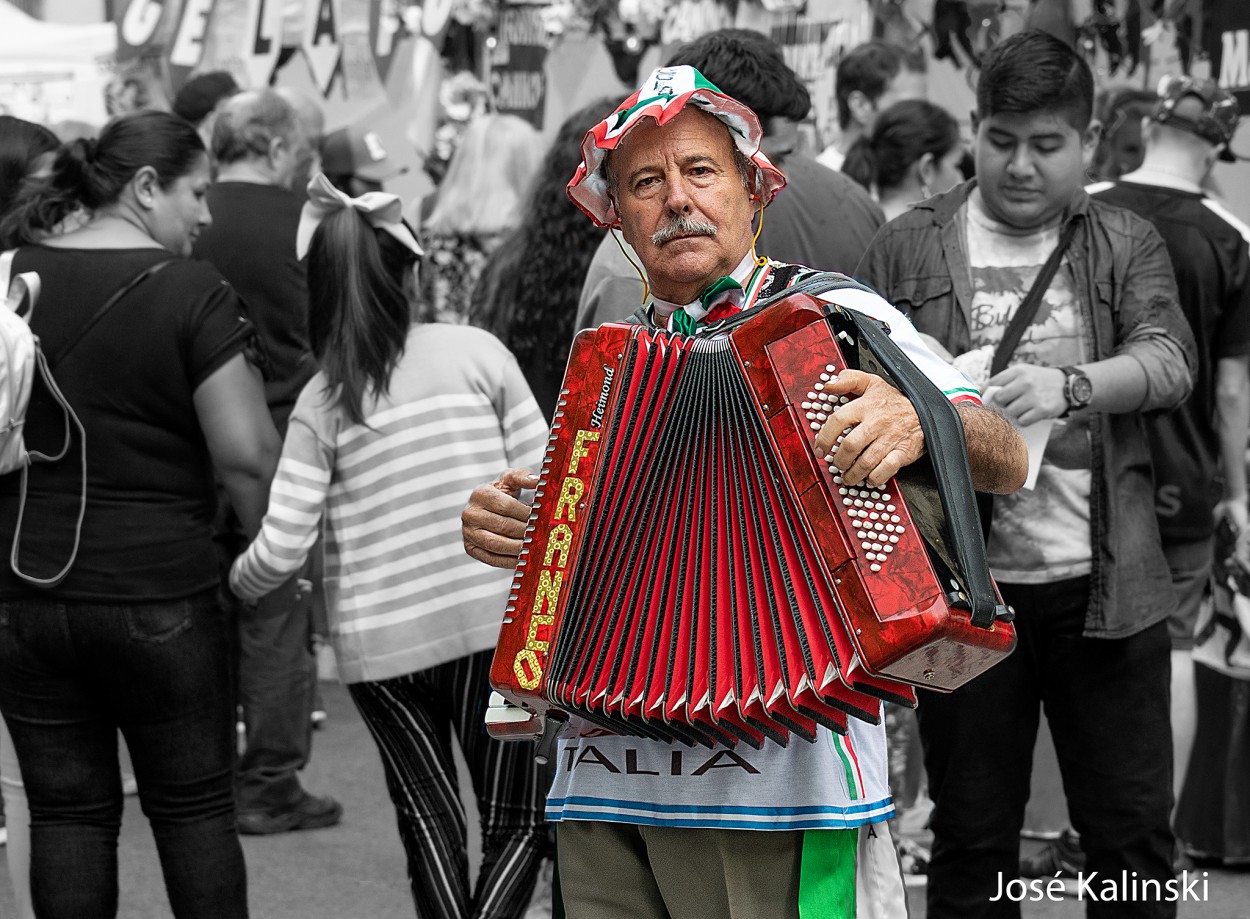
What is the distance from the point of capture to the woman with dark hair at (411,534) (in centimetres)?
380

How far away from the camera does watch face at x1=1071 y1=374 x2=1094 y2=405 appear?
131 inches

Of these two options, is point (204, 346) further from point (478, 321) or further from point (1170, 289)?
point (1170, 289)

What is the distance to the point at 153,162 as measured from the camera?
388 centimetres

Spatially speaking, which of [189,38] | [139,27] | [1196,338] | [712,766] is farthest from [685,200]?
[139,27]

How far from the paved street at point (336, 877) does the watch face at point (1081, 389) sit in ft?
6.49

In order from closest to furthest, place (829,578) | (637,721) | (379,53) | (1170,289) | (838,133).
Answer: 1. (829,578)
2. (637,721)
3. (1170,289)
4. (838,133)
5. (379,53)

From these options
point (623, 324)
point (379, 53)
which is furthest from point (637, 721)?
point (379, 53)

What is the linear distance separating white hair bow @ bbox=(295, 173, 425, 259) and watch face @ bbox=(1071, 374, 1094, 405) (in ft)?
4.96

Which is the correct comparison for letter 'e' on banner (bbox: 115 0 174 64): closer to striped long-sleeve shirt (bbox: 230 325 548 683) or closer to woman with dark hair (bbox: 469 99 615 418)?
woman with dark hair (bbox: 469 99 615 418)

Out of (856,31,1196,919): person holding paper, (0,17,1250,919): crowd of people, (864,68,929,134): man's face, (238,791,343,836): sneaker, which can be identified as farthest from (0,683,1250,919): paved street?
(864,68,929,134): man's face

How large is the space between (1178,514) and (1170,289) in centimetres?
120

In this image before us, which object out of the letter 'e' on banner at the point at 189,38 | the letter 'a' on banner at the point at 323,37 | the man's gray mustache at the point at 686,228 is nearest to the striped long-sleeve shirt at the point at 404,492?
the man's gray mustache at the point at 686,228

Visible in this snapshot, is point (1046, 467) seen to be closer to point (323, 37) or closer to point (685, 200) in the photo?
point (685, 200)

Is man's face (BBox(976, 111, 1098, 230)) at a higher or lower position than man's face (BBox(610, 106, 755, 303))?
lower
